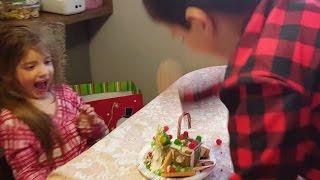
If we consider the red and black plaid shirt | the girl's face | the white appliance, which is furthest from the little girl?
the red and black plaid shirt

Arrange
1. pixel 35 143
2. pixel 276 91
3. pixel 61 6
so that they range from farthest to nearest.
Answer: pixel 61 6
pixel 35 143
pixel 276 91

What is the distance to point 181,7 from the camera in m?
1.60

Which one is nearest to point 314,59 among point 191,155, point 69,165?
point 191,155

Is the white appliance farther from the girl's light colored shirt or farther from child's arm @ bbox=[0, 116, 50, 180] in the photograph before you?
child's arm @ bbox=[0, 116, 50, 180]

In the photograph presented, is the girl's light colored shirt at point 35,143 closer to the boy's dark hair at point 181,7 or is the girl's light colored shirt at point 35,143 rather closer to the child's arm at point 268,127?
the boy's dark hair at point 181,7

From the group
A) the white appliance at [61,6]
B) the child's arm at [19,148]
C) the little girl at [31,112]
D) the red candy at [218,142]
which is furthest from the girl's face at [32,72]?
the red candy at [218,142]

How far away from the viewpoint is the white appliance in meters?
1.48

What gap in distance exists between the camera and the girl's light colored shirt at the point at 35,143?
108 centimetres

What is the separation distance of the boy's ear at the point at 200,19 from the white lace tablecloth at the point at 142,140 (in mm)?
151

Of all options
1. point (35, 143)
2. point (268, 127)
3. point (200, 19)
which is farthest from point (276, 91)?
point (200, 19)

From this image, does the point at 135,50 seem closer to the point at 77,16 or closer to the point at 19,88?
the point at 77,16

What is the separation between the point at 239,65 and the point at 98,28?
1364 mm

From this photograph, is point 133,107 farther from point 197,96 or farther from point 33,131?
point 197,96

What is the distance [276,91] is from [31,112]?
796 mm
